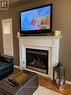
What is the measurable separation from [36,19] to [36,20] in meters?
0.03

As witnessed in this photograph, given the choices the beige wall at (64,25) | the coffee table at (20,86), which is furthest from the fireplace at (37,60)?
the coffee table at (20,86)

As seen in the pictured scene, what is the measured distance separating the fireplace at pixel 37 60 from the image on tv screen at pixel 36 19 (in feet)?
2.40

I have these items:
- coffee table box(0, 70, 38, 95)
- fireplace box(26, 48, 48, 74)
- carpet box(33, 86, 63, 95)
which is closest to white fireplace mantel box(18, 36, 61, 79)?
fireplace box(26, 48, 48, 74)

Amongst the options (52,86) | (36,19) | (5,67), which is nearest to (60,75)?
(52,86)

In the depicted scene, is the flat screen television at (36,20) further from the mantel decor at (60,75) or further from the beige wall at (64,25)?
the mantel decor at (60,75)

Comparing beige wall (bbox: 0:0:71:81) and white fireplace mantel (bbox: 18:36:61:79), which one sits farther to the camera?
white fireplace mantel (bbox: 18:36:61:79)

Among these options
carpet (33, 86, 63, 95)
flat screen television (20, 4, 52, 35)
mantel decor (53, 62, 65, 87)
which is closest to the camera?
carpet (33, 86, 63, 95)

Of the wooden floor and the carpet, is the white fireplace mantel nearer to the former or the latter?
the wooden floor

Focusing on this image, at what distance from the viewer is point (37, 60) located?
139 inches

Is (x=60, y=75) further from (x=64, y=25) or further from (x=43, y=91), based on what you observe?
(x=64, y=25)

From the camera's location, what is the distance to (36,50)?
3.48 m

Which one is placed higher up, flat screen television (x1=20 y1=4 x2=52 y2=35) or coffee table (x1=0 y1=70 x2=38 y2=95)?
flat screen television (x1=20 y1=4 x2=52 y2=35)

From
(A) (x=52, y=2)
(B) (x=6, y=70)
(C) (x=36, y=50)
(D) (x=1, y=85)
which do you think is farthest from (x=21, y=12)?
(D) (x=1, y=85)

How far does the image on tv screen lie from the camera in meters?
2.99
